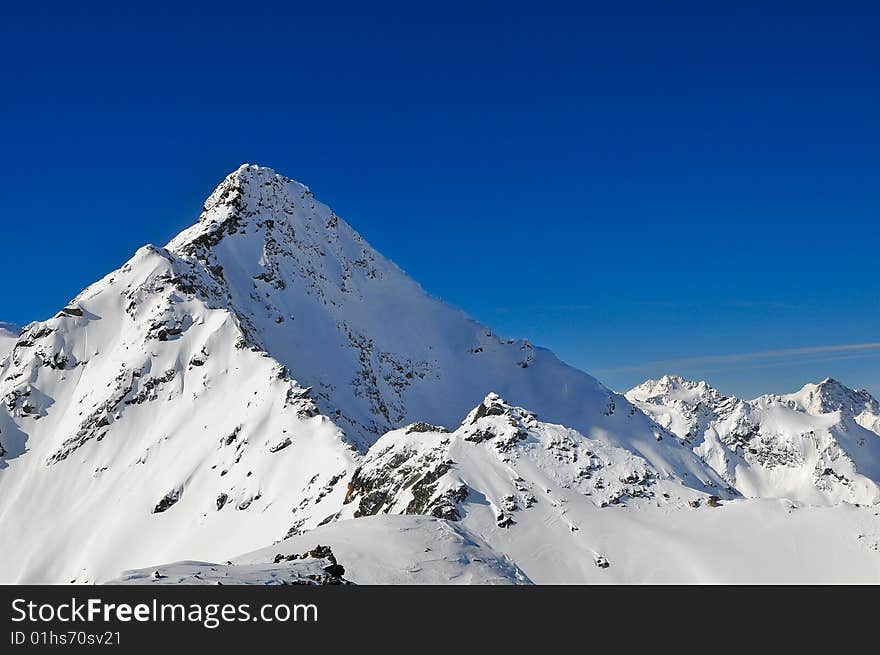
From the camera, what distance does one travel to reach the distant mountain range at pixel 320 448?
6394 centimetres

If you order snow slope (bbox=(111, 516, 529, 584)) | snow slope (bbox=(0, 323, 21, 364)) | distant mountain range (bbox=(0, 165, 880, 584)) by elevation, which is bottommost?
snow slope (bbox=(111, 516, 529, 584))

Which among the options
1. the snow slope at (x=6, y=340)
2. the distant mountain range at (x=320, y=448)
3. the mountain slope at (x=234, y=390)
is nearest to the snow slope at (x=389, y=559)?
the distant mountain range at (x=320, y=448)

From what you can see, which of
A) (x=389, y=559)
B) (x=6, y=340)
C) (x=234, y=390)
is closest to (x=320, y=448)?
(x=234, y=390)

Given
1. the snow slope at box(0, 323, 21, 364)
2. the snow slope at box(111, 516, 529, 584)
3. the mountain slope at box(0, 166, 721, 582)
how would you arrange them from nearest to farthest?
the snow slope at box(111, 516, 529, 584) < the mountain slope at box(0, 166, 721, 582) < the snow slope at box(0, 323, 21, 364)

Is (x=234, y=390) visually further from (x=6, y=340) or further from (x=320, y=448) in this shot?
(x=6, y=340)

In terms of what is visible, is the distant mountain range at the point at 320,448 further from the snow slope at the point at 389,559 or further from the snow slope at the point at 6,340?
the snow slope at the point at 6,340

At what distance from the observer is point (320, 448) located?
92.4 m

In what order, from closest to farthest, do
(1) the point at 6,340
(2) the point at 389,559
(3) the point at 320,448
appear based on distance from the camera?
(2) the point at 389,559 → (3) the point at 320,448 → (1) the point at 6,340

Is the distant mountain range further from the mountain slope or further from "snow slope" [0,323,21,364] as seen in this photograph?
"snow slope" [0,323,21,364]

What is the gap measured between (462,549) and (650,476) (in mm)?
50924

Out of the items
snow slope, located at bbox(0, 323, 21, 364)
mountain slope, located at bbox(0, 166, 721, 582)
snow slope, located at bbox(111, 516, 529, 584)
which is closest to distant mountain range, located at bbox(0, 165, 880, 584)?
snow slope, located at bbox(111, 516, 529, 584)

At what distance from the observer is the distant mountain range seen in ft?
210

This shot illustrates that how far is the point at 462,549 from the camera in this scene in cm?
3400
